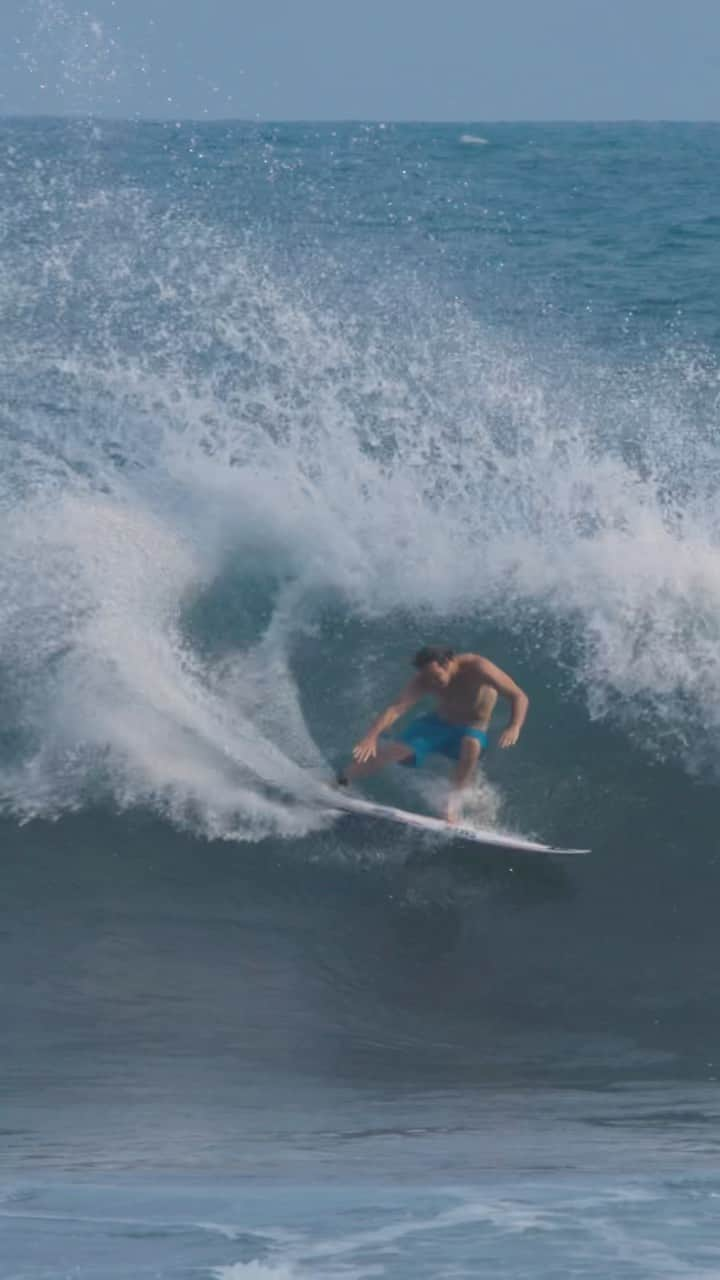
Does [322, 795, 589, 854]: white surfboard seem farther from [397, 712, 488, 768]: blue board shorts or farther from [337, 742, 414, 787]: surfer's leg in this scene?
[397, 712, 488, 768]: blue board shorts

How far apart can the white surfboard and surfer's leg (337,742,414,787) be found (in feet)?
0.51

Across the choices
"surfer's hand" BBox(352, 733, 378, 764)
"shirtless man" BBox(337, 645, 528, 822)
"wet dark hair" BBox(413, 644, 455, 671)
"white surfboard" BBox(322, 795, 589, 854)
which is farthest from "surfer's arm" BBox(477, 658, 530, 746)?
"surfer's hand" BBox(352, 733, 378, 764)

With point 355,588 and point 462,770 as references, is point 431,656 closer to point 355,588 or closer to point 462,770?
point 462,770

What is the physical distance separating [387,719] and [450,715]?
35cm

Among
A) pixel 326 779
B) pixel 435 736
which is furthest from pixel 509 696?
pixel 326 779

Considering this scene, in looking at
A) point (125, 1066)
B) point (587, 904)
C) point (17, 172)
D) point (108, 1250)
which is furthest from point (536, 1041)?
point (17, 172)

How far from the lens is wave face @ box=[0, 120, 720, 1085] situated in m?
8.76

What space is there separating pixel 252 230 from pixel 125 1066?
563 inches

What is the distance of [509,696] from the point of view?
341 inches

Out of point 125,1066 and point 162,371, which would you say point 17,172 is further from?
point 125,1066

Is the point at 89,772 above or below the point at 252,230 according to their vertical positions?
below

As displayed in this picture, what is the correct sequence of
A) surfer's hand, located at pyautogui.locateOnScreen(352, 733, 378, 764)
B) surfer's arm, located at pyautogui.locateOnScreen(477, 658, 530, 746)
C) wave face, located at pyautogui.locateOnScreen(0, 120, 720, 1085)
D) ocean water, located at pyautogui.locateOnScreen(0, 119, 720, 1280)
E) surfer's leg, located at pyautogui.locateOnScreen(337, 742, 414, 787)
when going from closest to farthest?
ocean water, located at pyautogui.locateOnScreen(0, 119, 720, 1280)
surfer's arm, located at pyautogui.locateOnScreen(477, 658, 530, 746)
surfer's hand, located at pyautogui.locateOnScreen(352, 733, 378, 764)
wave face, located at pyautogui.locateOnScreen(0, 120, 720, 1085)
surfer's leg, located at pyautogui.locateOnScreen(337, 742, 414, 787)

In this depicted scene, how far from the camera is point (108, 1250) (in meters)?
4.64

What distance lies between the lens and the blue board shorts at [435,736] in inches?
347
